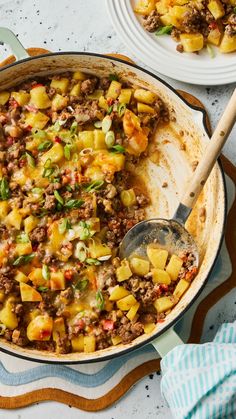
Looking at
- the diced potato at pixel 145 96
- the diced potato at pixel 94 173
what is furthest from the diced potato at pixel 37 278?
the diced potato at pixel 145 96

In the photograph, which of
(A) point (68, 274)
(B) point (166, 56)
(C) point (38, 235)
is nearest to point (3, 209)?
(C) point (38, 235)

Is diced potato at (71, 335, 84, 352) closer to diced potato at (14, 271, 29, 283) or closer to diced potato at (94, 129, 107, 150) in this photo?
diced potato at (14, 271, 29, 283)

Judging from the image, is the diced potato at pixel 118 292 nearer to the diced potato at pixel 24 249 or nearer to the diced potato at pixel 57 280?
the diced potato at pixel 57 280

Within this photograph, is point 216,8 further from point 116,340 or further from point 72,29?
point 116,340

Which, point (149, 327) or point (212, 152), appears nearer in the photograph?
point (212, 152)

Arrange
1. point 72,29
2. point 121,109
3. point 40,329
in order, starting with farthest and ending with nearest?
1. point 72,29
2. point 121,109
3. point 40,329

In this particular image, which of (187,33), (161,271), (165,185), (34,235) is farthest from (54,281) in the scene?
(187,33)

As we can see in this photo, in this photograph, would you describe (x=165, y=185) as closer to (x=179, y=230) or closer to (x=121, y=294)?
(x=179, y=230)

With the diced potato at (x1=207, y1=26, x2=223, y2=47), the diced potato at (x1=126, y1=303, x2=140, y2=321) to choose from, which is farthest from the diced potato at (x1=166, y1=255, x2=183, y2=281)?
the diced potato at (x1=207, y1=26, x2=223, y2=47)
